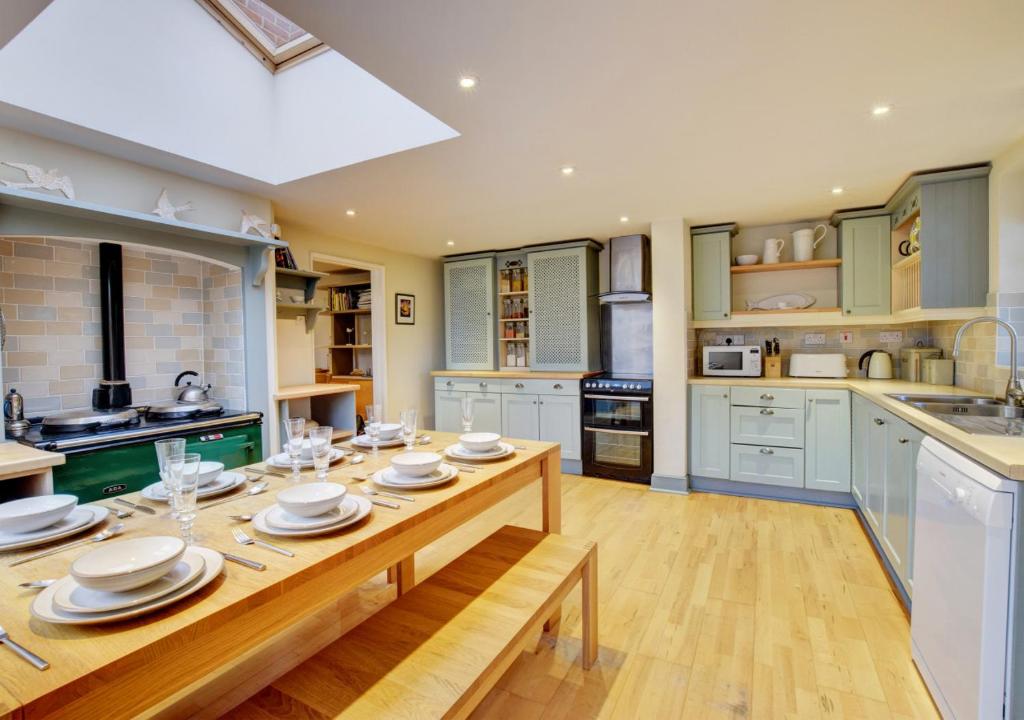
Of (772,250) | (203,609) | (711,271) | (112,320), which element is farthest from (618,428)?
(203,609)

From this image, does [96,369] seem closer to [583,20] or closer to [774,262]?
[583,20]

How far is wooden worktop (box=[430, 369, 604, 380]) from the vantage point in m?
4.55

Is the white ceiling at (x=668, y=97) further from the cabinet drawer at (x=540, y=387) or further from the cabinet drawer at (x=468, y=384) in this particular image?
the cabinet drawer at (x=468, y=384)

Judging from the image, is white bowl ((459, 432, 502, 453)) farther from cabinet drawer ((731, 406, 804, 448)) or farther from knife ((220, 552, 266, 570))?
cabinet drawer ((731, 406, 804, 448))

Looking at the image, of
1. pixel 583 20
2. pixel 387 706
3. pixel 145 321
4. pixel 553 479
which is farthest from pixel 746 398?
pixel 145 321

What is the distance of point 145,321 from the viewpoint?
300cm

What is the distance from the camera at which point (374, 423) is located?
6.73 ft

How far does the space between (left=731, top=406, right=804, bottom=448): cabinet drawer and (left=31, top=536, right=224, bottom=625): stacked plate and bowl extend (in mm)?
3685

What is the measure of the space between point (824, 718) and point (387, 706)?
57.5 inches

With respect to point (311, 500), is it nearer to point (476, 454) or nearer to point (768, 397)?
point (476, 454)

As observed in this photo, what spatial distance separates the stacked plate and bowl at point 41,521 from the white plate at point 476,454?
1.03 m

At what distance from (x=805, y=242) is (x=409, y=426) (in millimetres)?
3613

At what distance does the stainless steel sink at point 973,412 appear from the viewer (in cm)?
185

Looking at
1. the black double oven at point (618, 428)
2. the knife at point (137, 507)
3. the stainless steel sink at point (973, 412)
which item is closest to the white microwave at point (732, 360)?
the black double oven at point (618, 428)
